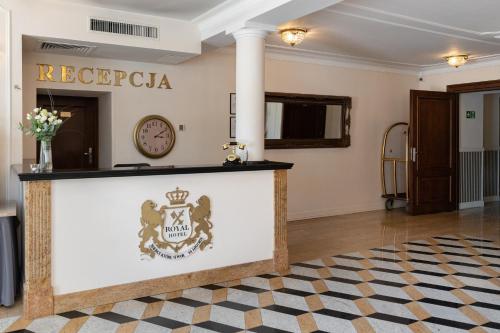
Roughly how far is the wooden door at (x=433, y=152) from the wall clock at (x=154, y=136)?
4213 mm

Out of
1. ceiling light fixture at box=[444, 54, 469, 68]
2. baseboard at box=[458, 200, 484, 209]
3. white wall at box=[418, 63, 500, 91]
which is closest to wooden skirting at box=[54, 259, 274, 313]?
ceiling light fixture at box=[444, 54, 469, 68]

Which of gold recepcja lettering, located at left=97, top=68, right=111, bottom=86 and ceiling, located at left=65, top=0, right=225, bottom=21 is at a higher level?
ceiling, located at left=65, top=0, right=225, bottom=21

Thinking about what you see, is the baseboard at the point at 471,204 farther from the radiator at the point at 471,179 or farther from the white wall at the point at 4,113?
the white wall at the point at 4,113

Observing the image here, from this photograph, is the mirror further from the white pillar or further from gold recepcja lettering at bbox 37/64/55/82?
gold recepcja lettering at bbox 37/64/55/82

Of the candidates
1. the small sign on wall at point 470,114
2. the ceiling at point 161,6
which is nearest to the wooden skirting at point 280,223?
the ceiling at point 161,6

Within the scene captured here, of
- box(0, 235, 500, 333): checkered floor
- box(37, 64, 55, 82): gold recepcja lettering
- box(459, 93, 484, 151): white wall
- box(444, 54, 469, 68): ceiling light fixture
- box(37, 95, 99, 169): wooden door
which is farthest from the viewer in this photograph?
box(459, 93, 484, 151): white wall

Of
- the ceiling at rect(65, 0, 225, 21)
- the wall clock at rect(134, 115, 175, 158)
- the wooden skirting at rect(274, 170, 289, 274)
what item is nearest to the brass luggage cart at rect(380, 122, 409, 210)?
the wall clock at rect(134, 115, 175, 158)

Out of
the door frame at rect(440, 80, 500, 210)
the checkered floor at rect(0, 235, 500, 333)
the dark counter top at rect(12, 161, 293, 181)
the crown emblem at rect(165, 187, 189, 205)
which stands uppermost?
the door frame at rect(440, 80, 500, 210)

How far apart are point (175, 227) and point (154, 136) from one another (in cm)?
246

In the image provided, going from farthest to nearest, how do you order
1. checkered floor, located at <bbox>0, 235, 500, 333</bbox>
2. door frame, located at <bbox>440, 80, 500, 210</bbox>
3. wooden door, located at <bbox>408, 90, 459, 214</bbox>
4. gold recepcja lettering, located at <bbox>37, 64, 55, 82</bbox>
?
wooden door, located at <bbox>408, 90, 459, 214</bbox>
door frame, located at <bbox>440, 80, 500, 210</bbox>
gold recepcja lettering, located at <bbox>37, 64, 55, 82</bbox>
checkered floor, located at <bbox>0, 235, 500, 333</bbox>

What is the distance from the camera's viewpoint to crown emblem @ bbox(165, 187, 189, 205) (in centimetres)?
420

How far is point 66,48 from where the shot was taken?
5473 millimetres

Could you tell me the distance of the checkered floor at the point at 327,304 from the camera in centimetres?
345

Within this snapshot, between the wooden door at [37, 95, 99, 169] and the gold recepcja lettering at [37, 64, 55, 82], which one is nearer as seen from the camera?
the gold recepcja lettering at [37, 64, 55, 82]
